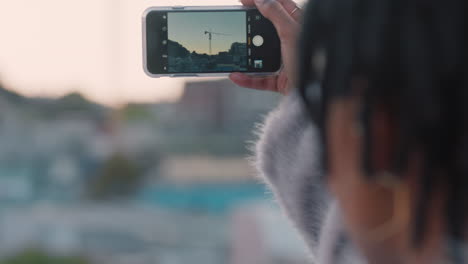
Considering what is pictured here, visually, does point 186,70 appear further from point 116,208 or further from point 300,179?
point 116,208

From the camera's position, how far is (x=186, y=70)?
98 centimetres

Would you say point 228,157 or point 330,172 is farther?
point 228,157

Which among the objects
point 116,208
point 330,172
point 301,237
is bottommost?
point 116,208

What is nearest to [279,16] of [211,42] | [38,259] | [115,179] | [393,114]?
[211,42]

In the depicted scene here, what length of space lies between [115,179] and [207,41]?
12.3 metres

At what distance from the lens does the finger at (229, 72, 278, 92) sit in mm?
960

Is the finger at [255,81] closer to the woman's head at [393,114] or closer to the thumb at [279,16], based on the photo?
the thumb at [279,16]

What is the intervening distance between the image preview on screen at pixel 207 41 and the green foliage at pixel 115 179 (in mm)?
11915

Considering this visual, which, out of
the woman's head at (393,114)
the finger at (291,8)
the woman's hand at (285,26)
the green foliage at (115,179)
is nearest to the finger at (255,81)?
the woman's hand at (285,26)

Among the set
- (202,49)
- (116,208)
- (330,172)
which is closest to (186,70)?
(202,49)

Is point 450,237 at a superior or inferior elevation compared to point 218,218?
superior

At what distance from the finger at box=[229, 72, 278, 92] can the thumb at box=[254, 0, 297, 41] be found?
8 centimetres

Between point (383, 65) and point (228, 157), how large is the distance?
1269 cm

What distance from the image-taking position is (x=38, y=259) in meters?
8.20
